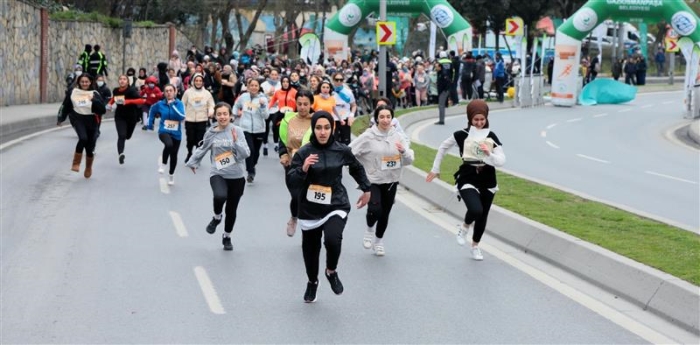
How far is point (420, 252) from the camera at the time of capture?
12.6 m

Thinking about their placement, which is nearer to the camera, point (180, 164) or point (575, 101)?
point (180, 164)

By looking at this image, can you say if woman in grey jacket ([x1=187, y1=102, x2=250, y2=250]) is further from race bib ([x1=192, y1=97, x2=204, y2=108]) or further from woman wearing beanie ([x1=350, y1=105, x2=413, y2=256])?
race bib ([x1=192, y1=97, x2=204, y2=108])

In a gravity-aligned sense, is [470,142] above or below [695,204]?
above

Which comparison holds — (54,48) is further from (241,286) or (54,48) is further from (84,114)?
(241,286)

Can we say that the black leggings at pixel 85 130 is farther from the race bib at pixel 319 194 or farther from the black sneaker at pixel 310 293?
the race bib at pixel 319 194

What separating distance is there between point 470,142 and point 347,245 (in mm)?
2093

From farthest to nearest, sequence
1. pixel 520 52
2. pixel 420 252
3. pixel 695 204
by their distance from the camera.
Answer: pixel 520 52 < pixel 695 204 < pixel 420 252

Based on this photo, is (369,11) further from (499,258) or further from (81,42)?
(499,258)

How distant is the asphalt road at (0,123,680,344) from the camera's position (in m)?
8.66

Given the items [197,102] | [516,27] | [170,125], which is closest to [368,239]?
[170,125]

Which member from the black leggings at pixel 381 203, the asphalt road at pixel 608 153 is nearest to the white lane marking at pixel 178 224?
the black leggings at pixel 381 203

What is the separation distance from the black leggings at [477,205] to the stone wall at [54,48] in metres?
24.2

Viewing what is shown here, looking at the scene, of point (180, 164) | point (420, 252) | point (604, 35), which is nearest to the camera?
point (420, 252)

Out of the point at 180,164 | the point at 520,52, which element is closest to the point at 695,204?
the point at 180,164
